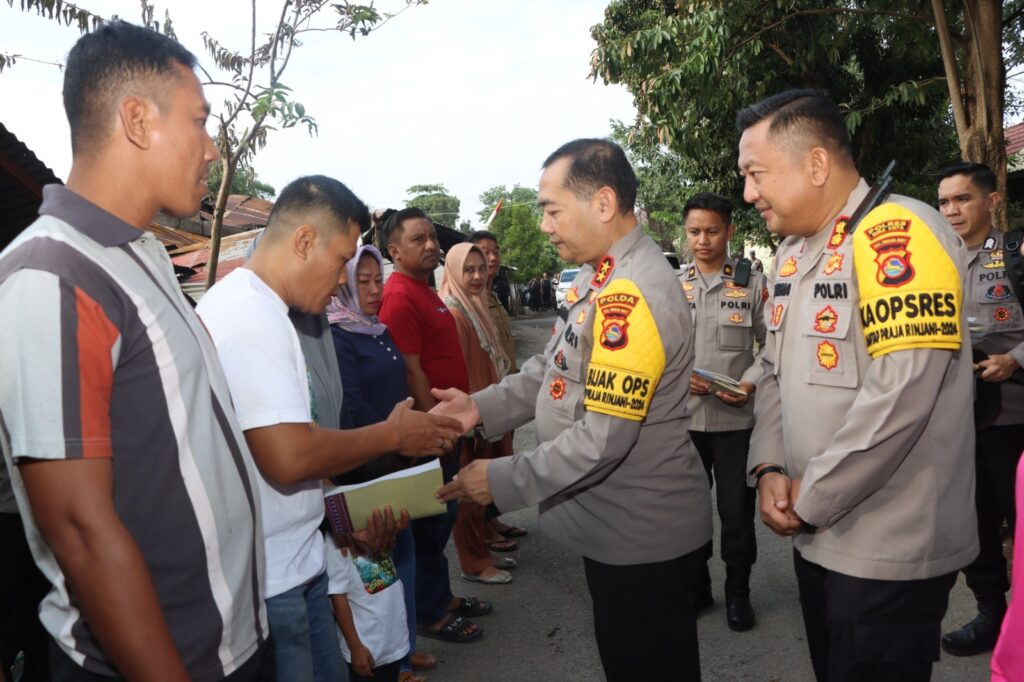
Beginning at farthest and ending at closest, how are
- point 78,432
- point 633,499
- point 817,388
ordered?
1. point 633,499
2. point 817,388
3. point 78,432

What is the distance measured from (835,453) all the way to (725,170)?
1389 centimetres

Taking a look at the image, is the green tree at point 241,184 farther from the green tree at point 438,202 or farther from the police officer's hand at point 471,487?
the green tree at point 438,202

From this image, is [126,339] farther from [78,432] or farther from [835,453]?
[835,453]

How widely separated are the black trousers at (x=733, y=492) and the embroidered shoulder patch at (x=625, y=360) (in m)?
2.02

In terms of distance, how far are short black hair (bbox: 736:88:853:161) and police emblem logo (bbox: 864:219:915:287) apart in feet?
1.12

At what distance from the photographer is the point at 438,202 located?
3430 inches

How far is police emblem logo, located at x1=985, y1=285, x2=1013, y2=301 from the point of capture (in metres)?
3.75

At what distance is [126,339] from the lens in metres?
1.25

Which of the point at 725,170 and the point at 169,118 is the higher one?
the point at 725,170

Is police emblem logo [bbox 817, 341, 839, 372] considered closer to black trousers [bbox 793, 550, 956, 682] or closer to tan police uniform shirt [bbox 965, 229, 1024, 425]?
black trousers [bbox 793, 550, 956, 682]

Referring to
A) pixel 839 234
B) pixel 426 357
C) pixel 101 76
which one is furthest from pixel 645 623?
pixel 426 357

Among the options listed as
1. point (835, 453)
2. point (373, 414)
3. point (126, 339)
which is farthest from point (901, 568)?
point (373, 414)

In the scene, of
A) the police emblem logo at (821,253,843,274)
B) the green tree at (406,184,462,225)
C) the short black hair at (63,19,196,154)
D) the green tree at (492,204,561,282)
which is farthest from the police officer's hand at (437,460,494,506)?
the green tree at (406,184,462,225)

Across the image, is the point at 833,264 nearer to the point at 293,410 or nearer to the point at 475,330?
the point at 293,410
